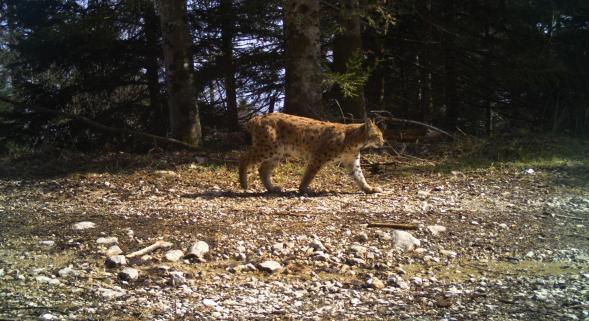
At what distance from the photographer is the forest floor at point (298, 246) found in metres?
4.66

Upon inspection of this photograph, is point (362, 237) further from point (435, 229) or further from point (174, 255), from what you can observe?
point (174, 255)

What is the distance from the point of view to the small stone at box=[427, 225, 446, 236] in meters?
6.63

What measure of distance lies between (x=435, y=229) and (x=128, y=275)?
352cm

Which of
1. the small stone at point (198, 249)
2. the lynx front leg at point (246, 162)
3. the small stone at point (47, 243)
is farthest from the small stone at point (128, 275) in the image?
the lynx front leg at point (246, 162)

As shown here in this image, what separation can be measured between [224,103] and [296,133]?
8570 millimetres

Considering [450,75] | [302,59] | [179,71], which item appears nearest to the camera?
[302,59]

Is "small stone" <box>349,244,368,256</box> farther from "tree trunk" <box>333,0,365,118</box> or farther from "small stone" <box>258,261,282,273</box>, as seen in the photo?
"tree trunk" <box>333,0,365,118</box>

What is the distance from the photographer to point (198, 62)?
1681 centimetres

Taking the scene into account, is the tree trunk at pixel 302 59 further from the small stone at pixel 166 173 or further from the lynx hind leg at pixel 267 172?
the small stone at pixel 166 173

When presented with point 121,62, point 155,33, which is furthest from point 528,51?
point 121,62

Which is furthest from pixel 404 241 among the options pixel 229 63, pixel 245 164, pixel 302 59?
pixel 229 63

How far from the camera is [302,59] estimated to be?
11.7m

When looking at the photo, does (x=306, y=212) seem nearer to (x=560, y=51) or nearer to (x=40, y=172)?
(x=40, y=172)

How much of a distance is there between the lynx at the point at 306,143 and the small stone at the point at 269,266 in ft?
11.7
